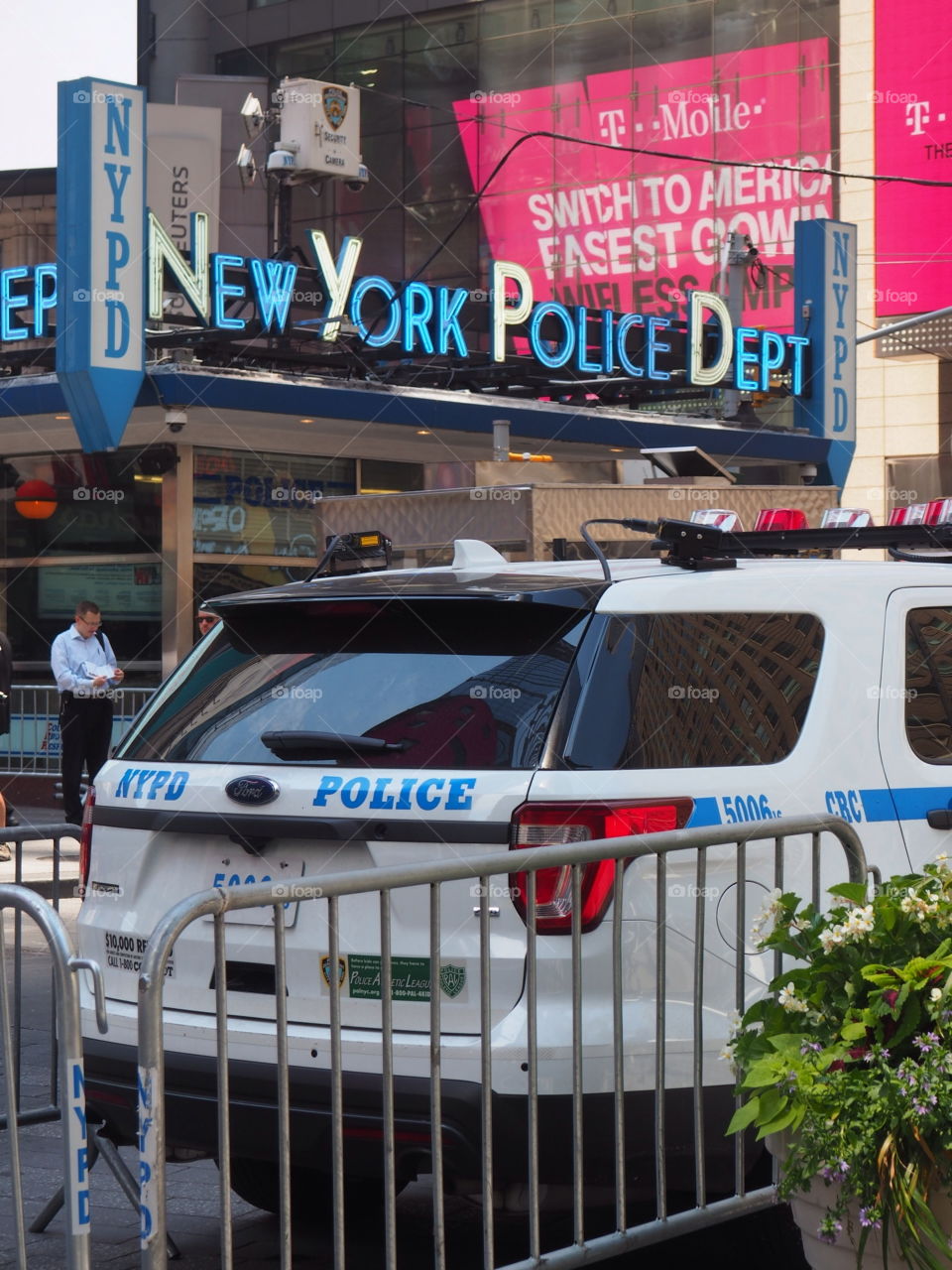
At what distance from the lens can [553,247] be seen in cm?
3928

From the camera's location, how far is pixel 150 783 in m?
4.67

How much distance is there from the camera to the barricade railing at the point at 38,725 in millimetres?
17531

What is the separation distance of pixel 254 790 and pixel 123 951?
64cm

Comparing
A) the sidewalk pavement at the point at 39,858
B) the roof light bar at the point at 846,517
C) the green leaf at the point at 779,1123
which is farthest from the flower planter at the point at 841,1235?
the roof light bar at the point at 846,517

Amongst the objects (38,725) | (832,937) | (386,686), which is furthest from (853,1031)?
(38,725)

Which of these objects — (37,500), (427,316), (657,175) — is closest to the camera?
(427,316)

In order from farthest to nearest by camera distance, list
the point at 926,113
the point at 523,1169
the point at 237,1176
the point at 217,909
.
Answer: the point at 926,113 < the point at 237,1176 < the point at 523,1169 < the point at 217,909

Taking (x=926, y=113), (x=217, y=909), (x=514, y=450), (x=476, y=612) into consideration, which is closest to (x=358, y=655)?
(x=476, y=612)

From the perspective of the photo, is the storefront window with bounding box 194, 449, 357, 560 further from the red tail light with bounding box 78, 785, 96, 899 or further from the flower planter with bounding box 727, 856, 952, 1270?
the flower planter with bounding box 727, 856, 952, 1270

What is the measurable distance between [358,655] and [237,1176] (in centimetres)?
169

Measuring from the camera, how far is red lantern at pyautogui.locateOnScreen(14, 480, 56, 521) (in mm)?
19578

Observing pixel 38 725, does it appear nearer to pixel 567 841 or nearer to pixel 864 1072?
pixel 567 841

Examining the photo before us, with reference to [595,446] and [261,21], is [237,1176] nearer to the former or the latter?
[595,446]

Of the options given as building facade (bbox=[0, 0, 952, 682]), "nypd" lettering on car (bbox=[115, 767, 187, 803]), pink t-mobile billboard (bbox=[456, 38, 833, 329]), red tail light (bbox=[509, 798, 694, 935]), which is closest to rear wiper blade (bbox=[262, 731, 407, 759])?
"nypd" lettering on car (bbox=[115, 767, 187, 803])
